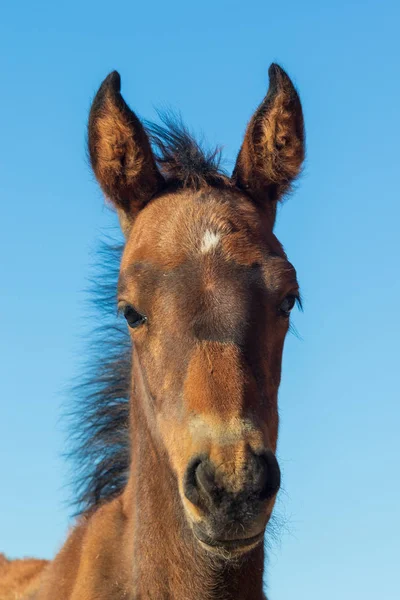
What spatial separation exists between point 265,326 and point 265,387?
367 mm

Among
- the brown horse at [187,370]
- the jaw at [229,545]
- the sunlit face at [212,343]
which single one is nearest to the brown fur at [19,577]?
the brown horse at [187,370]

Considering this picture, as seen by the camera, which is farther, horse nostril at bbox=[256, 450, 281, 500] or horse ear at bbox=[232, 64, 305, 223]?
horse ear at bbox=[232, 64, 305, 223]

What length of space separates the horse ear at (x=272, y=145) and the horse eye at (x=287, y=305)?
0.99 metres

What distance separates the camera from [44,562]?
7.77 metres

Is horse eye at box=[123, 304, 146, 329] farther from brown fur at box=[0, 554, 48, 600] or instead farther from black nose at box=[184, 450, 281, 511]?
brown fur at box=[0, 554, 48, 600]

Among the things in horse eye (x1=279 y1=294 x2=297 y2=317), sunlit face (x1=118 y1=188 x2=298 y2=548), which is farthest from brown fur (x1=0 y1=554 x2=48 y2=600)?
horse eye (x1=279 y1=294 x2=297 y2=317)

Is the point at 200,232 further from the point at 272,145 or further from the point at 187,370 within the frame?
the point at 272,145

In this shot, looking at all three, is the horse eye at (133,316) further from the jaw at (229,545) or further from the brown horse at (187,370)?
the jaw at (229,545)

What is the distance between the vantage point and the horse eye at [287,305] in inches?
224

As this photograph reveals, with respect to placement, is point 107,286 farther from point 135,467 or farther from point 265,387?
point 265,387

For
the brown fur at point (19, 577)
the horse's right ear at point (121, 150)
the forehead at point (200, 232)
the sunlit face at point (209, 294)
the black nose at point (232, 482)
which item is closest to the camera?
the black nose at point (232, 482)

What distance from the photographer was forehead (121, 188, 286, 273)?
18.4ft

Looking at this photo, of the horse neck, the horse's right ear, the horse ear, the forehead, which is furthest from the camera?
the horse ear

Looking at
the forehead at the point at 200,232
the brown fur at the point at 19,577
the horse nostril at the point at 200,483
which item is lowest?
the brown fur at the point at 19,577
